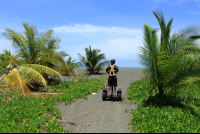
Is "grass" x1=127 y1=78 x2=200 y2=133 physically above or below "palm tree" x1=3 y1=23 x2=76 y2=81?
below

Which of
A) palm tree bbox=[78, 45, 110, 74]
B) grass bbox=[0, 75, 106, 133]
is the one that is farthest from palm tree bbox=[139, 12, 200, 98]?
palm tree bbox=[78, 45, 110, 74]

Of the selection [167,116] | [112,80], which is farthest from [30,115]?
[167,116]

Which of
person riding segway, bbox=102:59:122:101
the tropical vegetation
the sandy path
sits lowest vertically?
the sandy path

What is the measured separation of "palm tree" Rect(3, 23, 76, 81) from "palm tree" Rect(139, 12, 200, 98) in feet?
21.4

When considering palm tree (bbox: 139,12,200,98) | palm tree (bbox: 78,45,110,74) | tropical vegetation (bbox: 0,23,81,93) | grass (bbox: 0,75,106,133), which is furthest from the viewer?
palm tree (bbox: 78,45,110,74)

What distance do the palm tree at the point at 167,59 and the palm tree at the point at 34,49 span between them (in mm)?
6519

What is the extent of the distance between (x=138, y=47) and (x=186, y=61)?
70.8 inches

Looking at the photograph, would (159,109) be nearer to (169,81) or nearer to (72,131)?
(169,81)

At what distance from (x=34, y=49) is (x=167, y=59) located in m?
8.93

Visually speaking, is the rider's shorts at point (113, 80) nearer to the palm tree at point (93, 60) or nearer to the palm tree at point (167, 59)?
the palm tree at point (167, 59)

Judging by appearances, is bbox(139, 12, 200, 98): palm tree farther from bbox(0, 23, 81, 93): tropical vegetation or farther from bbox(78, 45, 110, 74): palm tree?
bbox(78, 45, 110, 74): palm tree

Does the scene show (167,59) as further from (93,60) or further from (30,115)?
(93,60)

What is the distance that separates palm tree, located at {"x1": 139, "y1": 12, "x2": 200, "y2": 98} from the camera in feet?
19.3

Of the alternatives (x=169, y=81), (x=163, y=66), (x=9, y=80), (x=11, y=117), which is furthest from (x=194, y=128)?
(x=9, y=80)
